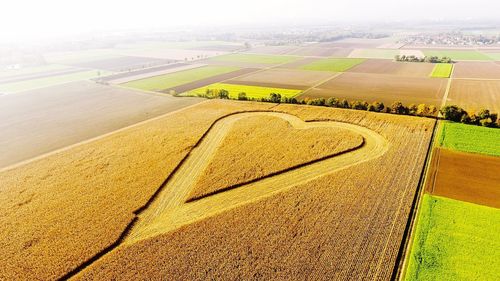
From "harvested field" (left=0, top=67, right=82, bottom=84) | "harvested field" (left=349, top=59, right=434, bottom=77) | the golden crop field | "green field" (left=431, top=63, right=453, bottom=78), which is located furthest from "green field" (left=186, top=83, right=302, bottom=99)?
"harvested field" (left=0, top=67, right=82, bottom=84)

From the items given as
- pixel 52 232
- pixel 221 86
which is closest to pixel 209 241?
pixel 52 232

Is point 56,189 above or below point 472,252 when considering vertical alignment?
above

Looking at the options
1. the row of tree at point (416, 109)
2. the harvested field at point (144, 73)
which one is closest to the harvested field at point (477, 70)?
the row of tree at point (416, 109)

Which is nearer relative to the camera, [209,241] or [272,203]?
[209,241]

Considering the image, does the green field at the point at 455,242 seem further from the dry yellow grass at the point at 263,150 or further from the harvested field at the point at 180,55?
the harvested field at the point at 180,55

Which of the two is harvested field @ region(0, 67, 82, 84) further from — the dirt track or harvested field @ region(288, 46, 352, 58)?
harvested field @ region(288, 46, 352, 58)

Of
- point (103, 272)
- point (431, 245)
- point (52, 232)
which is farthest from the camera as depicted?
point (52, 232)

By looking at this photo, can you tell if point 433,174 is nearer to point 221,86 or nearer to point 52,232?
point 52,232

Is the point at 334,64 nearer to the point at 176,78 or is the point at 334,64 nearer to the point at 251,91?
the point at 251,91
